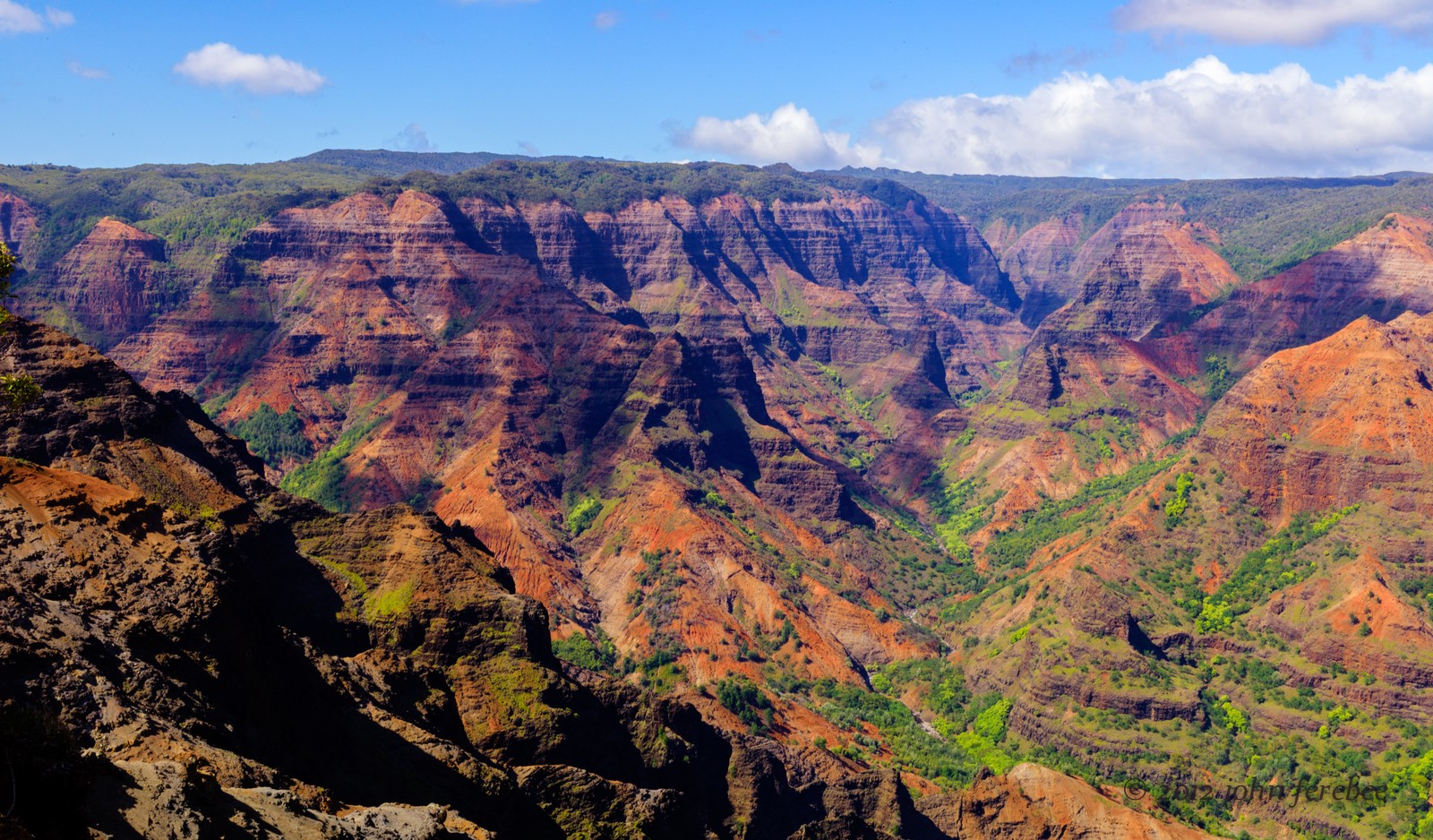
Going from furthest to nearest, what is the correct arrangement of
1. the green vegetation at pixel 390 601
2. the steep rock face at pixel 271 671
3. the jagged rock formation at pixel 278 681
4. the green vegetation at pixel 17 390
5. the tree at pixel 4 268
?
the green vegetation at pixel 390 601, the green vegetation at pixel 17 390, the tree at pixel 4 268, the steep rock face at pixel 271 671, the jagged rock formation at pixel 278 681

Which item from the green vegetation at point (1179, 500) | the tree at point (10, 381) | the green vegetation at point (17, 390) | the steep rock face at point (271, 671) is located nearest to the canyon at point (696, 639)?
the steep rock face at point (271, 671)

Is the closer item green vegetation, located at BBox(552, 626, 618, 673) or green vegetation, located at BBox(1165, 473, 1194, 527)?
green vegetation, located at BBox(552, 626, 618, 673)

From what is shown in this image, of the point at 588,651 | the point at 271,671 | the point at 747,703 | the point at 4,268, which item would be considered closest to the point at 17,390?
the point at 4,268

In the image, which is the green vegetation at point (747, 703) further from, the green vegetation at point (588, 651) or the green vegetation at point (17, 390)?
the green vegetation at point (17, 390)

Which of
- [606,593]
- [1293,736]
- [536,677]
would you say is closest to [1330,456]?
[1293,736]

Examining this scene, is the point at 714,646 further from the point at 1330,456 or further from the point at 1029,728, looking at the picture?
the point at 1330,456

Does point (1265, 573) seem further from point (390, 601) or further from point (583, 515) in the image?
point (390, 601)

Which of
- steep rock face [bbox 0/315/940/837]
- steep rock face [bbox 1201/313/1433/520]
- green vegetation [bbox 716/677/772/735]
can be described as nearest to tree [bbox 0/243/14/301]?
steep rock face [bbox 0/315/940/837]

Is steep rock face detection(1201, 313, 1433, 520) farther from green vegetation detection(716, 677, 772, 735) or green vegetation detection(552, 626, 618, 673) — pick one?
green vegetation detection(552, 626, 618, 673)
